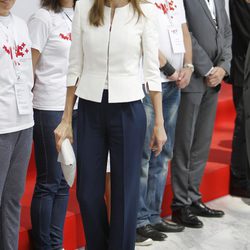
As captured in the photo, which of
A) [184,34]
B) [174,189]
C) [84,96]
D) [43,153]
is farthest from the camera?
[174,189]

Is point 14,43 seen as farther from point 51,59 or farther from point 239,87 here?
point 239,87

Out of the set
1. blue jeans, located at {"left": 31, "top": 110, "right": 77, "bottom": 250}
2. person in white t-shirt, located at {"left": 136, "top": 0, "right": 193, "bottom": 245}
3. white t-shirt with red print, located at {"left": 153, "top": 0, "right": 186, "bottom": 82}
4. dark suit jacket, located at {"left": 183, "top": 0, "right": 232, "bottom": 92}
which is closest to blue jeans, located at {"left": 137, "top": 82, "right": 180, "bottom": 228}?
person in white t-shirt, located at {"left": 136, "top": 0, "right": 193, "bottom": 245}

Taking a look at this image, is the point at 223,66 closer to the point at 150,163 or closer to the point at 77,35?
the point at 150,163

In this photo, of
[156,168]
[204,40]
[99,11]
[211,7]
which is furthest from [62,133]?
[211,7]

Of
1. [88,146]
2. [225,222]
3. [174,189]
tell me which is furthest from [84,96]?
[225,222]

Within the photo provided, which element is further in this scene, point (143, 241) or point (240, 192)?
point (240, 192)

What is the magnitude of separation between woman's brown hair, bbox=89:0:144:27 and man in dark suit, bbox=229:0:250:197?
164 centimetres

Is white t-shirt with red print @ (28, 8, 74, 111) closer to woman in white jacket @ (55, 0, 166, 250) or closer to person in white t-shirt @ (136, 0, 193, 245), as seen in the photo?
woman in white jacket @ (55, 0, 166, 250)

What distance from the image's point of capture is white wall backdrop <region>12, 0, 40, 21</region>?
151 inches

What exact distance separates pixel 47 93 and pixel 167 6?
844 millimetres

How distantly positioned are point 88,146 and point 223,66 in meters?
1.46

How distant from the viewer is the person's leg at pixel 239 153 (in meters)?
4.09

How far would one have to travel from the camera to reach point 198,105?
350 cm

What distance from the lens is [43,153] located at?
2.82 meters
